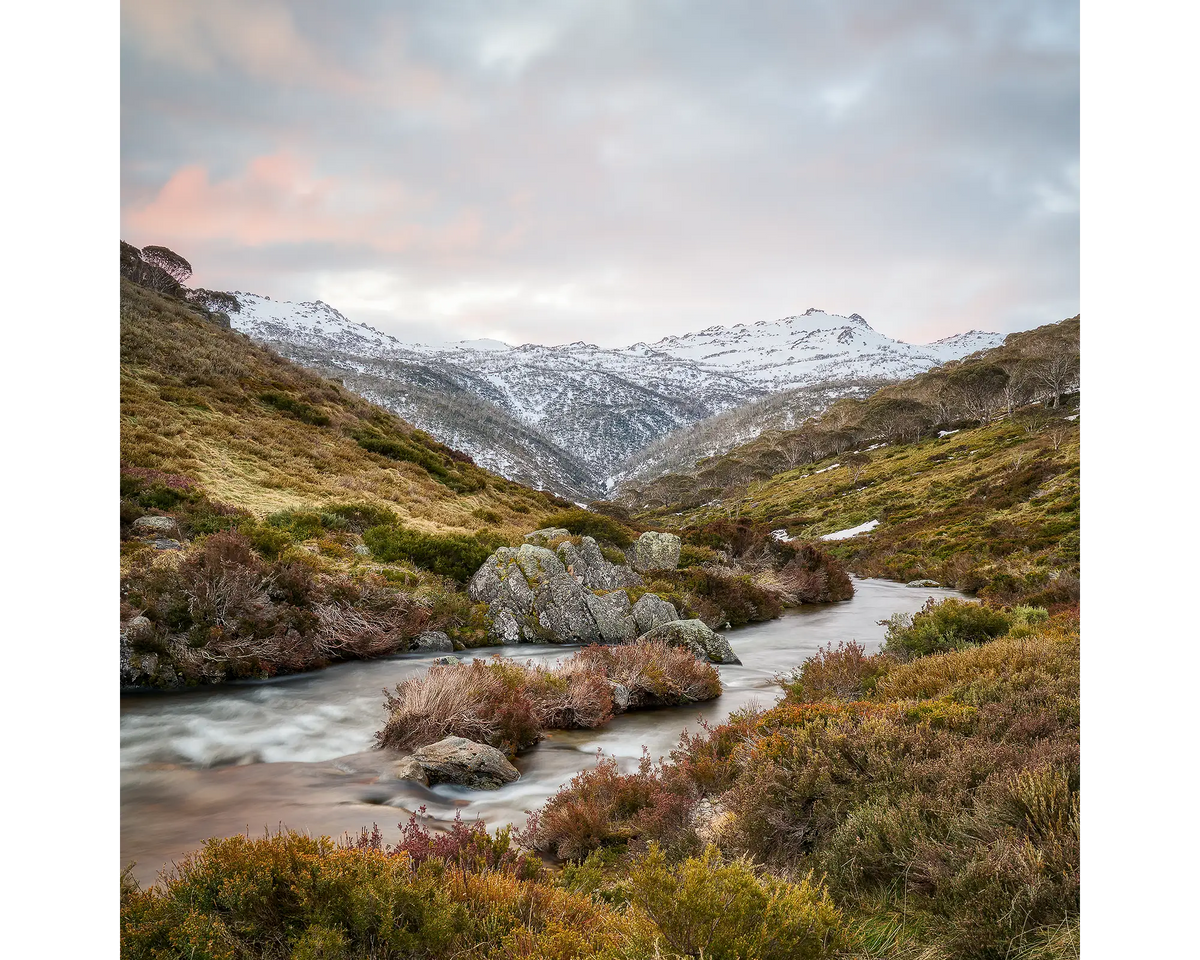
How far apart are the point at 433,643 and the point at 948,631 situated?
9.60 metres

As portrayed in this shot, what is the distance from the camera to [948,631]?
34.3 feet

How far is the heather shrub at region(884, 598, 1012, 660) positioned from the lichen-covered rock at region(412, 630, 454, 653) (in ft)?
27.9

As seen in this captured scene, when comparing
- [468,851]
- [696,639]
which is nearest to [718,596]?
[696,639]

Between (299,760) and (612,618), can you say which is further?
(612,618)

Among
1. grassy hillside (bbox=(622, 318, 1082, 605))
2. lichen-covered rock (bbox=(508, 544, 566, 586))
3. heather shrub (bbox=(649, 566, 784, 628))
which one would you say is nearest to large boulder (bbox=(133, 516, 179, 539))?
lichen-covered rock (bbox=(508, 544, 566, 586))

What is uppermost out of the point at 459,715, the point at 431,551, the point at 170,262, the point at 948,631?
the point at 170,262

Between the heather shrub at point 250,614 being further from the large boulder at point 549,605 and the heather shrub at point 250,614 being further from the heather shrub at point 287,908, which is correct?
the heather shrub at point 287,908

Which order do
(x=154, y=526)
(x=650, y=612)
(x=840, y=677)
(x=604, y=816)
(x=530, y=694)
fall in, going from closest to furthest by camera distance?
(x=604, y=816)
(x=840, y=677)
(x=530, y=694)
(x=154, y=526)
(x=650, y=612)

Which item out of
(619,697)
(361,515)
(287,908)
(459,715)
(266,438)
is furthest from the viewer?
(266,438)

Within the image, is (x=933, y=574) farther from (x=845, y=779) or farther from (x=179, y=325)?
(x=179, y=325)

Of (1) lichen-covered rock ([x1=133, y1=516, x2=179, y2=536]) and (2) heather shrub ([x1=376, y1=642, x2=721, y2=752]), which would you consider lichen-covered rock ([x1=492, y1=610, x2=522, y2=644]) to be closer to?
(2) heather shrub ([x1=376, y1=642, x2=721, y2=752])

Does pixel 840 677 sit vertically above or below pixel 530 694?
above

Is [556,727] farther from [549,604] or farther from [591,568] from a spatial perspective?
[591,568]

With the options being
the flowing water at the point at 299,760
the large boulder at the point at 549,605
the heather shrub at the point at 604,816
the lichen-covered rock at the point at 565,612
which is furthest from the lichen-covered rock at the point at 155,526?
the heather shrub at the point at 604,816
